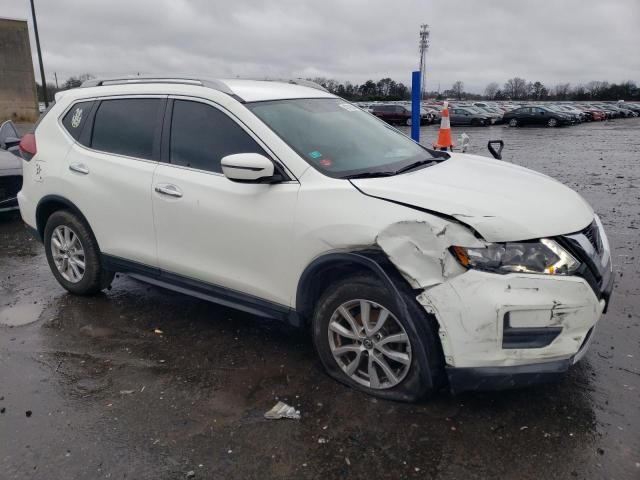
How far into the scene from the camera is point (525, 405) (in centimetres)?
315

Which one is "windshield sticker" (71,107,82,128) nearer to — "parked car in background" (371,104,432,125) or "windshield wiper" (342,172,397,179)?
"windshield wiper" (342,172,397,179)

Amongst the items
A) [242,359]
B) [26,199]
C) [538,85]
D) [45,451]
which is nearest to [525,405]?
[242,359]

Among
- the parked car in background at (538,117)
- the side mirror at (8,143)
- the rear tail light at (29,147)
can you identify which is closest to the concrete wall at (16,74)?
the side mirror at (8,143)

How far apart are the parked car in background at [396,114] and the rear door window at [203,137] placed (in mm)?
32997

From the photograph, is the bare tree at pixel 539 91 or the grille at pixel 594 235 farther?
the bare tree at pixel 539 91

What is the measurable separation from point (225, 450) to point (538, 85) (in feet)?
347

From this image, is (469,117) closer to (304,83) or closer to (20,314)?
(304,83)

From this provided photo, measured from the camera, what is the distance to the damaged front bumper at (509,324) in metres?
2.71

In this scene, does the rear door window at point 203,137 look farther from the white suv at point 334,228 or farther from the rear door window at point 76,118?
the rear door window at point 76,118

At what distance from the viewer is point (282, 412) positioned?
311 centimetres

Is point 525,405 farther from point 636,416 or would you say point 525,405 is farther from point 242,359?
point 242,359

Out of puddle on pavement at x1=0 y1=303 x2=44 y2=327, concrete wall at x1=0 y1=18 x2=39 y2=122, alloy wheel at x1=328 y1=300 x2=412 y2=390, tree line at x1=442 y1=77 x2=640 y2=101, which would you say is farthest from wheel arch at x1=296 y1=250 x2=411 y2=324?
tree line at x1=442 y1=77 x2=640 y2=101

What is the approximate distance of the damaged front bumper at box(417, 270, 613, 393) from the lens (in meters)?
2.71

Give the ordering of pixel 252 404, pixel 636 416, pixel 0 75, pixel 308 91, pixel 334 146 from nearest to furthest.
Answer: pixel 636 416 → pixel 252 404 → pixel 334 146 → pixel 308 91 → pixel 0 75
